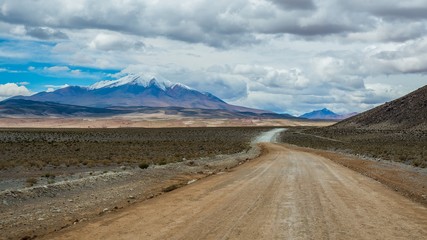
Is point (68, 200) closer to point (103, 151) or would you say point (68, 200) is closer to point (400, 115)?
point (103, 151)

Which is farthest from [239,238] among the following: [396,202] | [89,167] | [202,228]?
[89,167]

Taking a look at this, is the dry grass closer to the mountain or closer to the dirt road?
the dirt road

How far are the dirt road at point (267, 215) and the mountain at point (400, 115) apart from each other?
10867cm

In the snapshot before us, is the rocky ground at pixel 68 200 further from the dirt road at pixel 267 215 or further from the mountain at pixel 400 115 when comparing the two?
the mountain at pixel 400 115

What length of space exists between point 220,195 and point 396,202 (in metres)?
5.80

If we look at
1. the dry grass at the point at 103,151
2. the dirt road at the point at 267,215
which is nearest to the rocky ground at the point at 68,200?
the dirt road at the point at 267,215

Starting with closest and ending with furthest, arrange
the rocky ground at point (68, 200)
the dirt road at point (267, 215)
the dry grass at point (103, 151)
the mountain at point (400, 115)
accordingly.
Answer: the dirt road at point (267, 215)
the rocky ground at point (68, 200)
the dry grass at point (103, 151)
the mountain at point (400, 115)

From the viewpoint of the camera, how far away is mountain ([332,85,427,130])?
12512 centimetres

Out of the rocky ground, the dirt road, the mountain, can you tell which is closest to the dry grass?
the rocky ground

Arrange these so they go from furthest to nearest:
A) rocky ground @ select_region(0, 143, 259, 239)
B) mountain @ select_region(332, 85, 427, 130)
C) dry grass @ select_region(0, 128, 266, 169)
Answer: mountain @ select_region(332, 85, 427, 130) → dry grass @ select_region(0, 128, 266, 169) → rocky ground @ select_region(0, 143, 259, 239)

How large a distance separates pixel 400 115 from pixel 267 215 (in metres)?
136

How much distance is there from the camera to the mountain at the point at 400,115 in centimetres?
12512

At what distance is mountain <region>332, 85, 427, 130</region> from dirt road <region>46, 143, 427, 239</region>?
357ft

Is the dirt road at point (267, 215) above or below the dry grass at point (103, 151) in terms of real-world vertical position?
above
